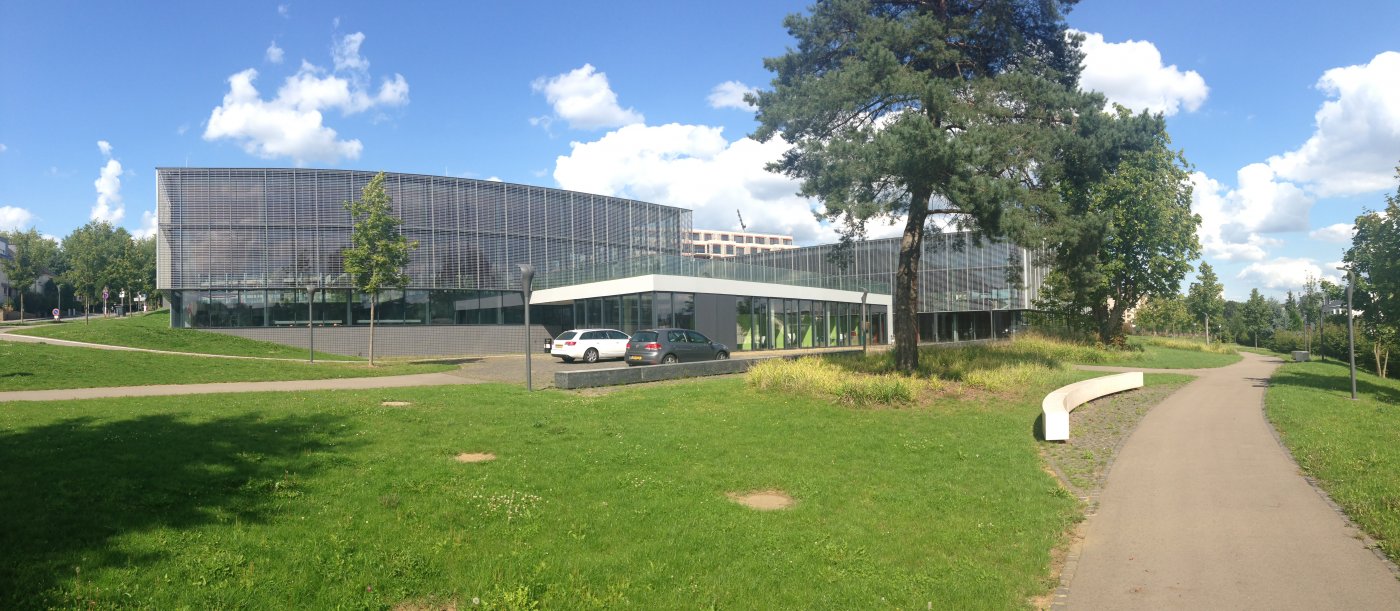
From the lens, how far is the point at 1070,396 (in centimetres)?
1392

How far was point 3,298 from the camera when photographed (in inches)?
2842

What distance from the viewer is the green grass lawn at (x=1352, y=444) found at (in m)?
6.81

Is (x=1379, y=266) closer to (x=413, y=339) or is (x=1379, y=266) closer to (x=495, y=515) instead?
(x=495, y=515)

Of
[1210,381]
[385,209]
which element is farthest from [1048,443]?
[385,209]

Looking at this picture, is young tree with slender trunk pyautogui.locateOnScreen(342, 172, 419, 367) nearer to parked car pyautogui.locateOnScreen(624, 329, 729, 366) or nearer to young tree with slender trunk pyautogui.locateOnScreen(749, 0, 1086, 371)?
parked car pyautogui.locateOnScreen(624, 329, 729, 366)

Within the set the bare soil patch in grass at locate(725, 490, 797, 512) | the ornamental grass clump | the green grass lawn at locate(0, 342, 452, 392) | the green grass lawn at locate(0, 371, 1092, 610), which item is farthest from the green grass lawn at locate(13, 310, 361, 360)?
the bare soil patch in grass at locate(725, 490, 797, 512)

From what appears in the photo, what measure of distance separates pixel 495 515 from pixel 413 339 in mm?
34628

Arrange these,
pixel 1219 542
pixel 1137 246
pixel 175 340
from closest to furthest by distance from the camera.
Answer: pixel 1219 542 → pixel 175 340 → pixel 1137 246

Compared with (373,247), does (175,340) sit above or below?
below

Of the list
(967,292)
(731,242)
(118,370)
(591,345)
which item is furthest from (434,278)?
(731,242)

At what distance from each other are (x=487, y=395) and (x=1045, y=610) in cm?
1152

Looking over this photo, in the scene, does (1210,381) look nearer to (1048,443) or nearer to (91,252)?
(1048,443)

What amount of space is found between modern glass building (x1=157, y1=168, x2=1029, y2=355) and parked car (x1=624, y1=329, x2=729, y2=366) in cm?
582

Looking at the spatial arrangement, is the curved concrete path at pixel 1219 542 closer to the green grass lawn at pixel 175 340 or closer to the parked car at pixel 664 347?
the parked car at pixel 664 347
